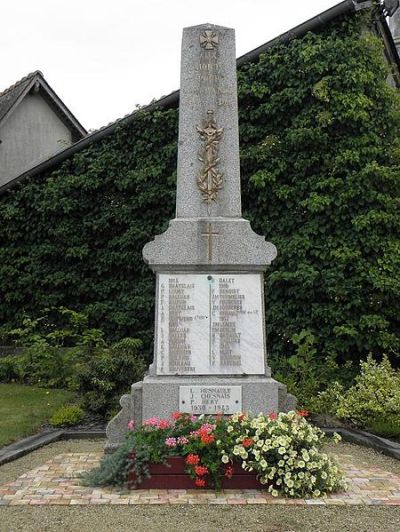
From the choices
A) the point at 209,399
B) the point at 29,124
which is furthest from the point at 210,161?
the point at 29,124

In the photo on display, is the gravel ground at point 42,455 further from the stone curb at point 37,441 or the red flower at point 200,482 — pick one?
the red flower at point 200,482

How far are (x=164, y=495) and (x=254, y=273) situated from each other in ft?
7.82

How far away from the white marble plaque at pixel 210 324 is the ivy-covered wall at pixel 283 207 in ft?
13.8

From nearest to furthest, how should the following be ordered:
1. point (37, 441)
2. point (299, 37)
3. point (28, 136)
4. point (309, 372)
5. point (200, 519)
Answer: point (200, 519) < point (37, 441) < point (309, 372) < point (299, 37) < point (28, 136)

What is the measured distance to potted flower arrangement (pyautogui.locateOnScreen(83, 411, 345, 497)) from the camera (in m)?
5.11

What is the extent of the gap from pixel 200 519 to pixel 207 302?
2253 millimetres

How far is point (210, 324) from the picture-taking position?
6.11m

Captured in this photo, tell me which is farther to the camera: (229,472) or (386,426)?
(386,426)

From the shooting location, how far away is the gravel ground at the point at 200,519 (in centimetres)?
434

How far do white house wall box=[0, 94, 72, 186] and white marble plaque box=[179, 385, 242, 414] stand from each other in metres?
12.2

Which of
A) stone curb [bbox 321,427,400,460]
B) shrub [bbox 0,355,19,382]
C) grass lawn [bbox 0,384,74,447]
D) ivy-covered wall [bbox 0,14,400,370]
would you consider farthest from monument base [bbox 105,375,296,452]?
shrub [bbox 0,355,19,382]

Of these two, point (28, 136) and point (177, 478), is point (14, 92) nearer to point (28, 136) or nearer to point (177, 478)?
point (28, 136)

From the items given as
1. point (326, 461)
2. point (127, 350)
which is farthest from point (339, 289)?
point (326, 461)

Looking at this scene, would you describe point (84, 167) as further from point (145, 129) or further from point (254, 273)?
point (254, 273)
